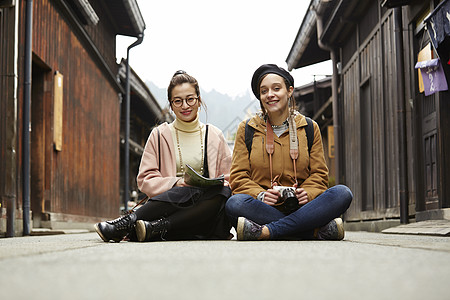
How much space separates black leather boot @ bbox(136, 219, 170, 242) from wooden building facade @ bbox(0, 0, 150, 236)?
3.23 m

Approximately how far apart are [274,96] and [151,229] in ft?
4.03

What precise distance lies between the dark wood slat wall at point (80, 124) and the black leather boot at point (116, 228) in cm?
490

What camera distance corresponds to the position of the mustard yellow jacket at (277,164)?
4098mm

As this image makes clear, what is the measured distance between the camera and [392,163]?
7973 millimetres

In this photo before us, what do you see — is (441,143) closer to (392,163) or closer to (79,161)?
(392,163)

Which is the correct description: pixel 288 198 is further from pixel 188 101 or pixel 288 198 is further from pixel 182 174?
pixel 188 101

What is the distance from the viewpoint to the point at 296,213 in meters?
3.85

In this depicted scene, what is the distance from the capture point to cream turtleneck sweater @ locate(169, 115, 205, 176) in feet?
14.2

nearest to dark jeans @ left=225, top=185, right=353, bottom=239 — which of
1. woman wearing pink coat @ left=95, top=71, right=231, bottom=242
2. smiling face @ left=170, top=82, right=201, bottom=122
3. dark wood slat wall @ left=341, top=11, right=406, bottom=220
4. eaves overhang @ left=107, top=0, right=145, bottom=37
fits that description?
woman wearing pink coat @ left=95, top=71, right=231, bottom=242

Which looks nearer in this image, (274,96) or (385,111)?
(274,96)

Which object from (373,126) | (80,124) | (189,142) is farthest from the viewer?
(80,124)

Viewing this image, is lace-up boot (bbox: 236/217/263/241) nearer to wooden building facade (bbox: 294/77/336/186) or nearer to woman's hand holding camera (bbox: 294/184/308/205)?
woman's hand holding camera (bbox: 294/184/308/205)

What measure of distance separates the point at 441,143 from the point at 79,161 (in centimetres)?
680

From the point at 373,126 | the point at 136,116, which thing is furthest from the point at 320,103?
the point at 373,126
